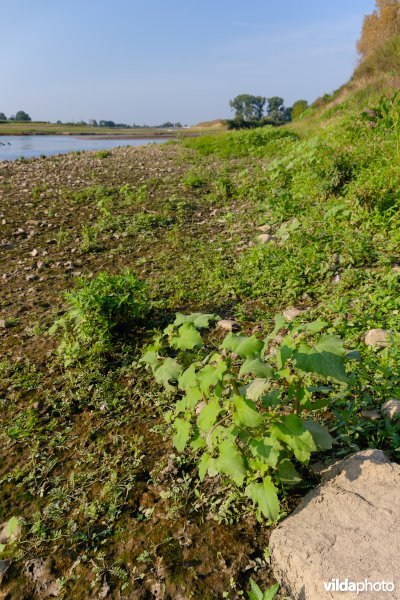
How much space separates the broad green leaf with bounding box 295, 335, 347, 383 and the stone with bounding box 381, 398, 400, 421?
0.80 meters

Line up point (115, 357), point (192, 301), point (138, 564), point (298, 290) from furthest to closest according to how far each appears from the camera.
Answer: point (192, 301), point (298, 290), point (115, 357), point (138, 564)

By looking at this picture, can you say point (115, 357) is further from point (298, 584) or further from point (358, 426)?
point (298, 584)

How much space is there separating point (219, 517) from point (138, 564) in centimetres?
49

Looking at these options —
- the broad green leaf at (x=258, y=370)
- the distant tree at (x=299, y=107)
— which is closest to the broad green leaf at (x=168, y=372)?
the broad green leaf at (x=258, y=370)

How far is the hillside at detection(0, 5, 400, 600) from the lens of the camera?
7.03ft

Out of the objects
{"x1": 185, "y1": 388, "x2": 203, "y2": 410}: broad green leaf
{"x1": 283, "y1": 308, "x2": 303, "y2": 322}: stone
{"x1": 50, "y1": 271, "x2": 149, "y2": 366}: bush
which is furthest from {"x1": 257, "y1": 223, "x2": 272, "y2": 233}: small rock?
{"x1": 185, "y1": 388, "x2": 203, "y2": 410}: broad green leaf

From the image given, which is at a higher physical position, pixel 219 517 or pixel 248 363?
pixel 248 363

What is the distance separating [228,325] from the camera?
412 centimetres

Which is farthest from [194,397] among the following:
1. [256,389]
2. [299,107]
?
[299,107]

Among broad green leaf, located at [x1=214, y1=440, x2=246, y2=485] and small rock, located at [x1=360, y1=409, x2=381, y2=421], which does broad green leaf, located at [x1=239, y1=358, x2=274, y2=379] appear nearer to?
broad green leaf, located at [x1=214, y1=440, x2=246, y2=485]

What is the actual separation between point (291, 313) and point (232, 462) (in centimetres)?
223

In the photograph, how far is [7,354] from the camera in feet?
13.7

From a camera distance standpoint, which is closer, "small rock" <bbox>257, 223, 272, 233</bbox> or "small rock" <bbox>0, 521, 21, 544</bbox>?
"small rock" <bbox>0, 521, 21, 544</bbox>

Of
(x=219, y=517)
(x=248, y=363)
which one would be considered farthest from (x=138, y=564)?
(x=248, y=363)
